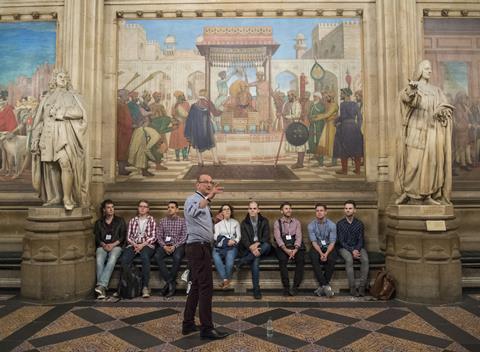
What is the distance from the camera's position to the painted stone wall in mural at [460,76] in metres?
7.21

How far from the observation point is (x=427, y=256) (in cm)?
521

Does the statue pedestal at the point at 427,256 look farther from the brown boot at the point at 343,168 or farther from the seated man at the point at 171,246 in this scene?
the seated man at the point at 171,246

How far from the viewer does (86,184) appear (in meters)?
5.86

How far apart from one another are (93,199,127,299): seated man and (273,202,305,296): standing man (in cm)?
261

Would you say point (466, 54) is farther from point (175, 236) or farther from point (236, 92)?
point (175, 236)

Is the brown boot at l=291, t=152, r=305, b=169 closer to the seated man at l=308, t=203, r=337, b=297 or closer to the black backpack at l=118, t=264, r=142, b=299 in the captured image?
the seated man at l=308, t=203, r=337, b=297

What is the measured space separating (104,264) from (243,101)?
13.5 ft

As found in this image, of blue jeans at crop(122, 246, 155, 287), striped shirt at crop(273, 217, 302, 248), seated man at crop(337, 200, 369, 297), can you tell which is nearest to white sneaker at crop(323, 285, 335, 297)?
seated man at crop(337, 200, 369, 297)

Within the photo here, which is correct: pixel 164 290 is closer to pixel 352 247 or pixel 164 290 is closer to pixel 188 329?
pixel 188 329

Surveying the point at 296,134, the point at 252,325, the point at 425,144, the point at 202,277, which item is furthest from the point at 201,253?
the point at 296,134

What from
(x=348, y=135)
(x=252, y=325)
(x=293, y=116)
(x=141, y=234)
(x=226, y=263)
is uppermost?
(x=293, y=116)

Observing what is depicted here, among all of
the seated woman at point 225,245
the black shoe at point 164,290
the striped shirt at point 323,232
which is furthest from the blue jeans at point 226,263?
the striped shirt at point 323,232

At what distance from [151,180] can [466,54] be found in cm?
695

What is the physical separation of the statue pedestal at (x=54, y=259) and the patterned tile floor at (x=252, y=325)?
224 mm
